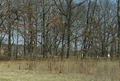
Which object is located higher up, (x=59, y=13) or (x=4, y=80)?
(x=59, y=13)

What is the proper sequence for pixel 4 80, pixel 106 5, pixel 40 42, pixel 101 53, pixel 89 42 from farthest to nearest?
pixel 106 5 → pixel 40 42 → pixel 89 42 → pixel 101 53 → pixel 4 80

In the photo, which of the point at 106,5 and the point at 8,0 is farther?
the point at 106,5

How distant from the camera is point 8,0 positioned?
20.0 meters

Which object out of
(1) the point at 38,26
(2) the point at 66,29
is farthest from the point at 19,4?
(2) the point at 66,29

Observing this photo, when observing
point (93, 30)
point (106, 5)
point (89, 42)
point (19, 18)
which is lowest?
point (89, 42)

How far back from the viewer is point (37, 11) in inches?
818

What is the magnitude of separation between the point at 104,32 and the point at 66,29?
180 inches

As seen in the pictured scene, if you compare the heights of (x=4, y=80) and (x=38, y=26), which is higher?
(x=38, y=26)

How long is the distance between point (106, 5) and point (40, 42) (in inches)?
620

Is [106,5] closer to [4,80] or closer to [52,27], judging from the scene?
[52,27]

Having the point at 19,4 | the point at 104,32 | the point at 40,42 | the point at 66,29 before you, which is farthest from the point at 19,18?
the point at 104,32

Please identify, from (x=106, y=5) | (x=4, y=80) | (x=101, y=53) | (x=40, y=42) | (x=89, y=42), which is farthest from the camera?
(x=106, y=5)

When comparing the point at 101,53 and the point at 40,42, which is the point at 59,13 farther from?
the point at 101,53

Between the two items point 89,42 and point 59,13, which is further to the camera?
point 59,13
